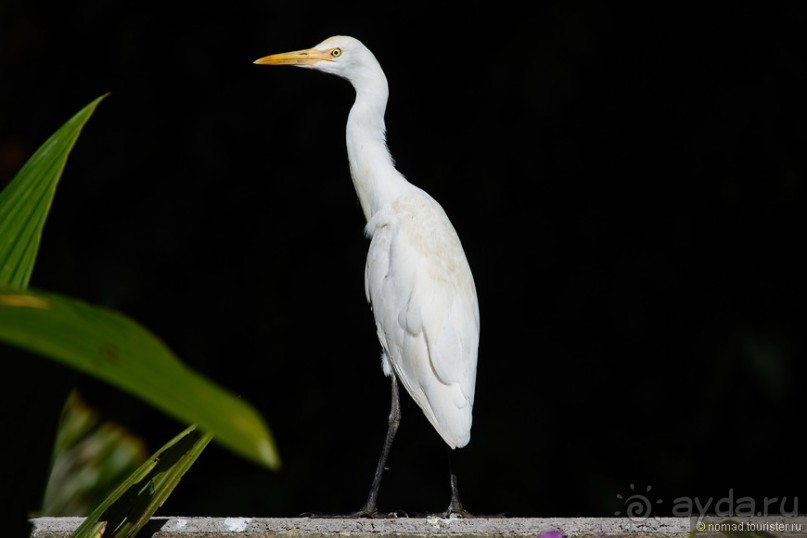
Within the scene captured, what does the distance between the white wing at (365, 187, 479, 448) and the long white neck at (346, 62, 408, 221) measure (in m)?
0.08

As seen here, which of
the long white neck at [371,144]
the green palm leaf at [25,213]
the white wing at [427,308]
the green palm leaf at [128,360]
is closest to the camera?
the green palm leaf at [128,360]

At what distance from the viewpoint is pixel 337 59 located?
2076mm

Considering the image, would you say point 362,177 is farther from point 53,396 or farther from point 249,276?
point 53,396

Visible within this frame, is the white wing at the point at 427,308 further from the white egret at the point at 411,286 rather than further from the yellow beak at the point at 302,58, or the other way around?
the yellow beak at the point at 302,58

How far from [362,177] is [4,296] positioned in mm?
1704

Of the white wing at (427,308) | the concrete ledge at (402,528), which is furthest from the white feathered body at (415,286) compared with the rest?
the concrete ledge at (402,528)

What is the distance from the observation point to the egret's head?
2051 mm

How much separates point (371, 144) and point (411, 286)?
1.19ft

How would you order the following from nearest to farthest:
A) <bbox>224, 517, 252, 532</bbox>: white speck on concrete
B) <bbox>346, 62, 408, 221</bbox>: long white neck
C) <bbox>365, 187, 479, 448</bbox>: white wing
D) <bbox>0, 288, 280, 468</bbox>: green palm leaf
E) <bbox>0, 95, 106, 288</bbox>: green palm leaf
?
<bbox>0, 288, 280, 468</bbox>: green palm leaf, <bbox>0, 95, 106, 288</bbox>: green palm leaf, <bbox>224, 517, 252, 532</bbox>: white speck on concrete, <bbox>365, 187, 479, 448</bbox>: white wing, <bbox>346, 62, 408, 221</bbox>: long white neck

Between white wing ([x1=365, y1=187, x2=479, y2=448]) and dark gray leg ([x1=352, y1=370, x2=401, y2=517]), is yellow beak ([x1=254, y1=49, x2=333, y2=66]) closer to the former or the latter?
white wing ([x1=365, y1=187, x2=479, y2=448])

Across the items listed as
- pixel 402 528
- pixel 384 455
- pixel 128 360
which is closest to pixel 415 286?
pixel 384 455

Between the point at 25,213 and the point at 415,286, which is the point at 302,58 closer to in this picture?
the point at 415,286

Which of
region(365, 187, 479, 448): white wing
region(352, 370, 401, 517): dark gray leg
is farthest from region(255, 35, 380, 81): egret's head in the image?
region(352, 370, 401, 517): dark gray leg

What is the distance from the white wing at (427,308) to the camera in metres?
1.75
